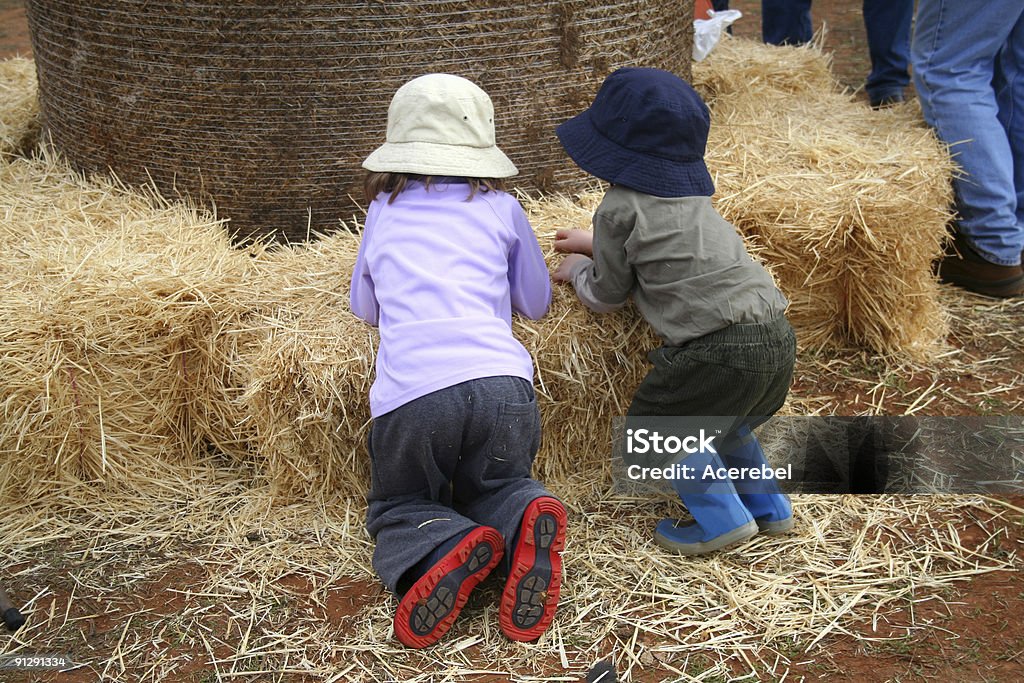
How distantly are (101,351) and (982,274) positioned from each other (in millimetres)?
3670

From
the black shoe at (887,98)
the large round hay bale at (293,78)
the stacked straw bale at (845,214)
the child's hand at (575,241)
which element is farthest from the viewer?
the black shoe at (887,98)

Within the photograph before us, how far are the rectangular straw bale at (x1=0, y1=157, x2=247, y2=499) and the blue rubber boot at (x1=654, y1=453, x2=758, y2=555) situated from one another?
1563 millimetres

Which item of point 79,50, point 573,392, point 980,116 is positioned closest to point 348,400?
point 573,392

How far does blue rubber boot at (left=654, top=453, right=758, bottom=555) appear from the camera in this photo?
2826 mm

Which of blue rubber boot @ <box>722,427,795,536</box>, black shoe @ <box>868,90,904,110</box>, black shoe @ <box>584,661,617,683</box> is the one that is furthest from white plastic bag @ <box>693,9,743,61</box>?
black shoe @ <box>584,661,617,683</box>

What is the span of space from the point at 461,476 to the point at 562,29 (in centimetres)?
176

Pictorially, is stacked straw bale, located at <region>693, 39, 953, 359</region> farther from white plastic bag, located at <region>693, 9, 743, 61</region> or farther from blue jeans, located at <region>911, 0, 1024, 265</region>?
white plastic bag, located at <region>693, 9, 743, 61</region>

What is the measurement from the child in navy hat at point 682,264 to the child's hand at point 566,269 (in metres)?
0.26

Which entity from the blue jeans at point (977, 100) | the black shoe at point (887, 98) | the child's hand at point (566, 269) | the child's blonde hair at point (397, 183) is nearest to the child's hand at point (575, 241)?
the child's hand at point (566, 269)

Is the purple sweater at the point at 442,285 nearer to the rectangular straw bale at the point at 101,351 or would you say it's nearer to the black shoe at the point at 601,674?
the rectangular straw bale at the point at 101,351

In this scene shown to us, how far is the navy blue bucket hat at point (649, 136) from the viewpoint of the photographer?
8.58 ft

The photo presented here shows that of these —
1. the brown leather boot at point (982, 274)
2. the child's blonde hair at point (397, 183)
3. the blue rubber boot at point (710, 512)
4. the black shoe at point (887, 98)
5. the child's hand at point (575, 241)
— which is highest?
the child's blonde hair at point (397, 183)

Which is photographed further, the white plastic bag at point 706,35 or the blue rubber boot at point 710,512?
the white plastic bag at point 706,35

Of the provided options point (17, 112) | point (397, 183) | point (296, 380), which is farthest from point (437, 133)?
point (17, 112)
